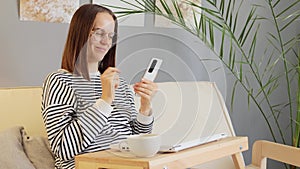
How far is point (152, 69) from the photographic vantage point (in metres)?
1.58

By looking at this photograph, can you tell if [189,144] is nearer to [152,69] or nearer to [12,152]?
[152,69]

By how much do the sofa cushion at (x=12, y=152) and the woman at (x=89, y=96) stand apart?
0.37 feet

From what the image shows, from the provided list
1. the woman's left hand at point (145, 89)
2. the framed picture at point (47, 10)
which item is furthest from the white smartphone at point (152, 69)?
the framed picture at point (47, 10)

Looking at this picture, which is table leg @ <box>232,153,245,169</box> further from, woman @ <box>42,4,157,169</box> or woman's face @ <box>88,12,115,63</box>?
woman's face @ <box>88,12,115,63</box>

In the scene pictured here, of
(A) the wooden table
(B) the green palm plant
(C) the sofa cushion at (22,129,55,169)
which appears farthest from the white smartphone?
(B) the green palm plant

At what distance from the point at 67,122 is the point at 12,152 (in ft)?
0.74

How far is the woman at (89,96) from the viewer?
1623 millimetres

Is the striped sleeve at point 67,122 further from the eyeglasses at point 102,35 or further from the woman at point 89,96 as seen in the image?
the eyeglasses at point 102,35

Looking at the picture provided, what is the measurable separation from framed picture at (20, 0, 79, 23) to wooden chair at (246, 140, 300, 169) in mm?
963

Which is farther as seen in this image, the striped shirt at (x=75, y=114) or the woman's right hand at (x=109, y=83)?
the striped shirt at (x=75, y=114)

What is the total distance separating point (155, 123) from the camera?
70.4 inches

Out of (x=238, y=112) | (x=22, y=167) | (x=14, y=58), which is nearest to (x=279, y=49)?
(x=238, y=112)

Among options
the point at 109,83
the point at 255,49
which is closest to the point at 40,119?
the point at 109,83

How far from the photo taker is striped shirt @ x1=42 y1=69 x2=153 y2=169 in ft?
5.43
